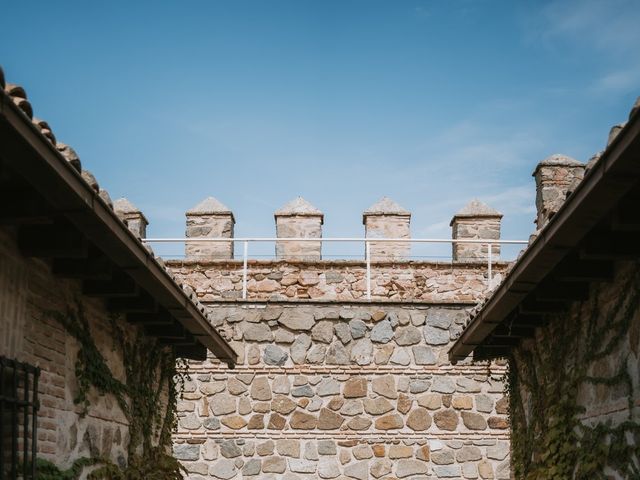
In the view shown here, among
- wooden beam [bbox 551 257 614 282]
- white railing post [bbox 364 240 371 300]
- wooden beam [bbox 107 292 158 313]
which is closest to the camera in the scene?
wooden beam [bbox 551 257 614 282]

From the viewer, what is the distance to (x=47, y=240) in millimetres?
5883

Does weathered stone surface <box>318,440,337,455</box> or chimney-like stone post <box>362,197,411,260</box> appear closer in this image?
weathered stone surface <box>318,440,337,455</box>

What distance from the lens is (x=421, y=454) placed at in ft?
45.0

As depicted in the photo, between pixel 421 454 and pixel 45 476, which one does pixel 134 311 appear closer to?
pixel 45 476

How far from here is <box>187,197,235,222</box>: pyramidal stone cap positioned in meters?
15.5

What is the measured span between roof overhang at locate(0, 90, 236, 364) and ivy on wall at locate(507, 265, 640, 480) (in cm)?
307

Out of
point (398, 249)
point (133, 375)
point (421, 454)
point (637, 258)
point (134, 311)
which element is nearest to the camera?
point (637, 258)

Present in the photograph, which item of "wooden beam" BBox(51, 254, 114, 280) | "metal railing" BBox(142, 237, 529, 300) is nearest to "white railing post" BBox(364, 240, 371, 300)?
"metal railing" BBox(142, 237, 529, 300)

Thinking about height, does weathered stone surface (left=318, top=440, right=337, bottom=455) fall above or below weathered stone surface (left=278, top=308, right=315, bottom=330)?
below

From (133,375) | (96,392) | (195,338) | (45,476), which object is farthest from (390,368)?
(45,476)

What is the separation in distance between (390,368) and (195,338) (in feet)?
16.1

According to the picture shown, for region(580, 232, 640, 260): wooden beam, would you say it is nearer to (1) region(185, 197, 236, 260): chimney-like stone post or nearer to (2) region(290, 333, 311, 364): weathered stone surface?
(2) region(290, 333, 311, 364): weathered stone surface

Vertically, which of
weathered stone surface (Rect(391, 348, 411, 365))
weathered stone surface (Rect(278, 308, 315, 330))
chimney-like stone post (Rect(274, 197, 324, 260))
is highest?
chimney-like stone post (Rect(274, 197, 324, 260))

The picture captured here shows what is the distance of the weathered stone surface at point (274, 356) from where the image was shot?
14.1 m
